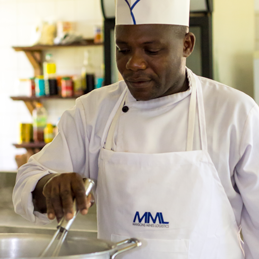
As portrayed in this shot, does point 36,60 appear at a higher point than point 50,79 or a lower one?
higher

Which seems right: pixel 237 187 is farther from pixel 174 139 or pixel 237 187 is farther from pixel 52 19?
pixel 52 19

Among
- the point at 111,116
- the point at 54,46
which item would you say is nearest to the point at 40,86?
the point at 54,46

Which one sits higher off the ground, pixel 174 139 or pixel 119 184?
pixel 174 139

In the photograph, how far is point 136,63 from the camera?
35.1 inches

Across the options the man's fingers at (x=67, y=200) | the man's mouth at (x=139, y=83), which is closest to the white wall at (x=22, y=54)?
the man's mouth at (x=139, y=83)

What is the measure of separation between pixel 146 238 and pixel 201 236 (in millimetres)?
129

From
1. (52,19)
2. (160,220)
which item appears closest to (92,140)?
(160,220)

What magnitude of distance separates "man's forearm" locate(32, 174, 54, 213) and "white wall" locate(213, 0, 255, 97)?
2217 mm

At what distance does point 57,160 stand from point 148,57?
0.36 meters

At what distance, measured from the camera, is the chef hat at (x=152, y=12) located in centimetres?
93

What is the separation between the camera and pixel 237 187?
38.0 inches

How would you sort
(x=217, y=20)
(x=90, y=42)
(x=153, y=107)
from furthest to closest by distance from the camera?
1. (x=90, y=42)
2. (x=217, y=20)
3. (x=153, y=107)

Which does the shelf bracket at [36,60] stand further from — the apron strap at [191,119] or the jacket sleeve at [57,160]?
the apron strap at [191,119]

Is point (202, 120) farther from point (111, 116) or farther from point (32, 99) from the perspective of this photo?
point (32, 99)
